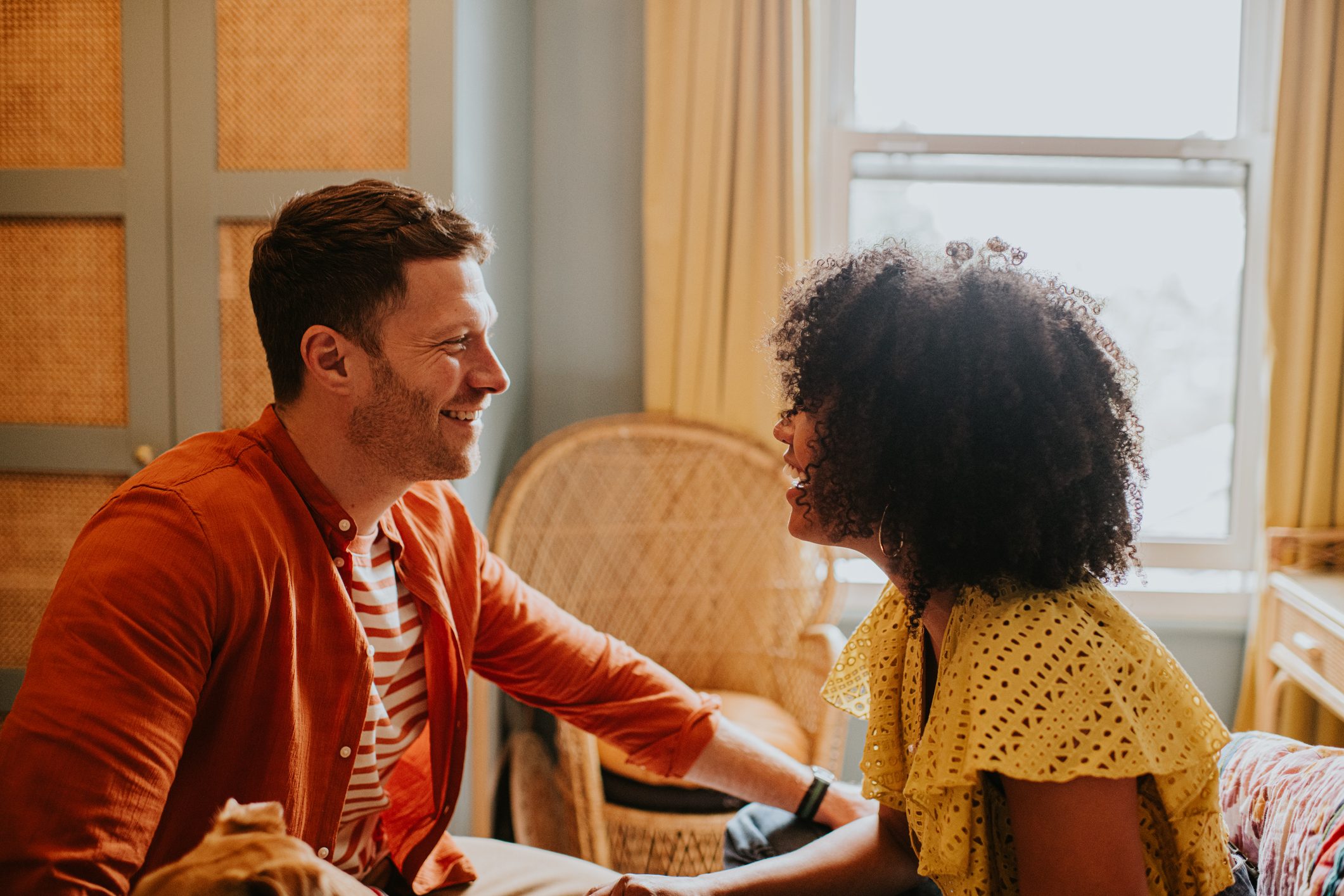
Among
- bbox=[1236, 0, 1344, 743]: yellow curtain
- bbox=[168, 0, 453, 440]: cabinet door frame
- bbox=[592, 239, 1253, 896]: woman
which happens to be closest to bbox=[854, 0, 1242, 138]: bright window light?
bbox=[1236, 0, 1344, 743]: yellow curtain

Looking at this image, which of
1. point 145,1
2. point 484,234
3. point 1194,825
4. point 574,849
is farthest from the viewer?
point 574,849

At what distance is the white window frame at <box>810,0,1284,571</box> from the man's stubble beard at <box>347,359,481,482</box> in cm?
150

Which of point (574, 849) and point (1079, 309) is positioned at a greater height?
point (1079, 309)

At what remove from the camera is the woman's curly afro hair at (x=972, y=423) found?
0.95 metres

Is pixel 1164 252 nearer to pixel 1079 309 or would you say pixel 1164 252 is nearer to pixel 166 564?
pixel 1079 309

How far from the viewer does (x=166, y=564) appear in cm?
103

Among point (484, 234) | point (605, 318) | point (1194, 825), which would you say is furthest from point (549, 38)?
point (1194, 825)

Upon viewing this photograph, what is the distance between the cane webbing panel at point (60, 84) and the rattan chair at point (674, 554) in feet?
3.51

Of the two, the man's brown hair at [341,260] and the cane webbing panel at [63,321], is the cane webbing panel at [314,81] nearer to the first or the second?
the cane webbing panel at [63,321]

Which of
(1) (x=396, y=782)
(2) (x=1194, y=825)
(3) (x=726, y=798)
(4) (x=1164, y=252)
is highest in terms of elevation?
(4) (x=1164, y=252)

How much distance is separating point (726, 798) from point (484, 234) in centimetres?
128

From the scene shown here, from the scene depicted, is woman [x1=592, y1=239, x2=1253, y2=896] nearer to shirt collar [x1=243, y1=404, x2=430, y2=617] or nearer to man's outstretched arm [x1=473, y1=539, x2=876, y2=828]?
man's outstretched arm [x1=473, y1=539, x2=876, y2=828]

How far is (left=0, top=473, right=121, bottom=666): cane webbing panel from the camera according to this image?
1.98m

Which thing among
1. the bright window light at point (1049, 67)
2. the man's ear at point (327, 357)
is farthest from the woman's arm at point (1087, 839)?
the bright window light at point (1049, 67)
